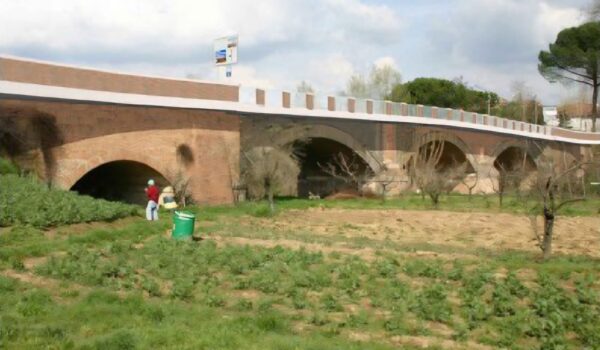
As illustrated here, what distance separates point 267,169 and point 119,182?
20.9ft

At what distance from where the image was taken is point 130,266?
458 inches

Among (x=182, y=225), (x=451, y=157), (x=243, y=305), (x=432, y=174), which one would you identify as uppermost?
(x=451, y=157)

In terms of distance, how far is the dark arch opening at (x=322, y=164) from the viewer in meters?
40.1

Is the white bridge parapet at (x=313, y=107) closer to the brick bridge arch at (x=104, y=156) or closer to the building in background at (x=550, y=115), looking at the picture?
the brick bridge arch at (x=104, y=156)

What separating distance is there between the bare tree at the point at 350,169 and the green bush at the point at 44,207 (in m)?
20.9

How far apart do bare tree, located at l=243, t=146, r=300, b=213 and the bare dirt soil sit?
2812 millimetres

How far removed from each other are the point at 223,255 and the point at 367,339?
5.61 meters

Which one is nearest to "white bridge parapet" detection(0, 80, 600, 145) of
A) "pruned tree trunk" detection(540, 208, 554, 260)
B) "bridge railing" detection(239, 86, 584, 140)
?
"bridge railing" detection(239, 86, 584, 140)

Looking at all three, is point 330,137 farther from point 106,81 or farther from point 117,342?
point 117,342

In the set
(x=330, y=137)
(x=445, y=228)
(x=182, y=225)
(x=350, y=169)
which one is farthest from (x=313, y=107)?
(x=182, y=225)

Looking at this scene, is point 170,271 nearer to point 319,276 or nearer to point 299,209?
point 319,276

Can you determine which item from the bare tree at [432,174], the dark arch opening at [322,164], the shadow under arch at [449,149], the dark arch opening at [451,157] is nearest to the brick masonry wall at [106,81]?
the bare tree at [432,174]

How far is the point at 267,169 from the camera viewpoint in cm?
2933

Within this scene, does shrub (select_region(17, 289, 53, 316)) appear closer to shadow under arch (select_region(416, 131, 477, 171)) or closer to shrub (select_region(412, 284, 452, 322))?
shrub (select_region(412, 284, 452, 322))
